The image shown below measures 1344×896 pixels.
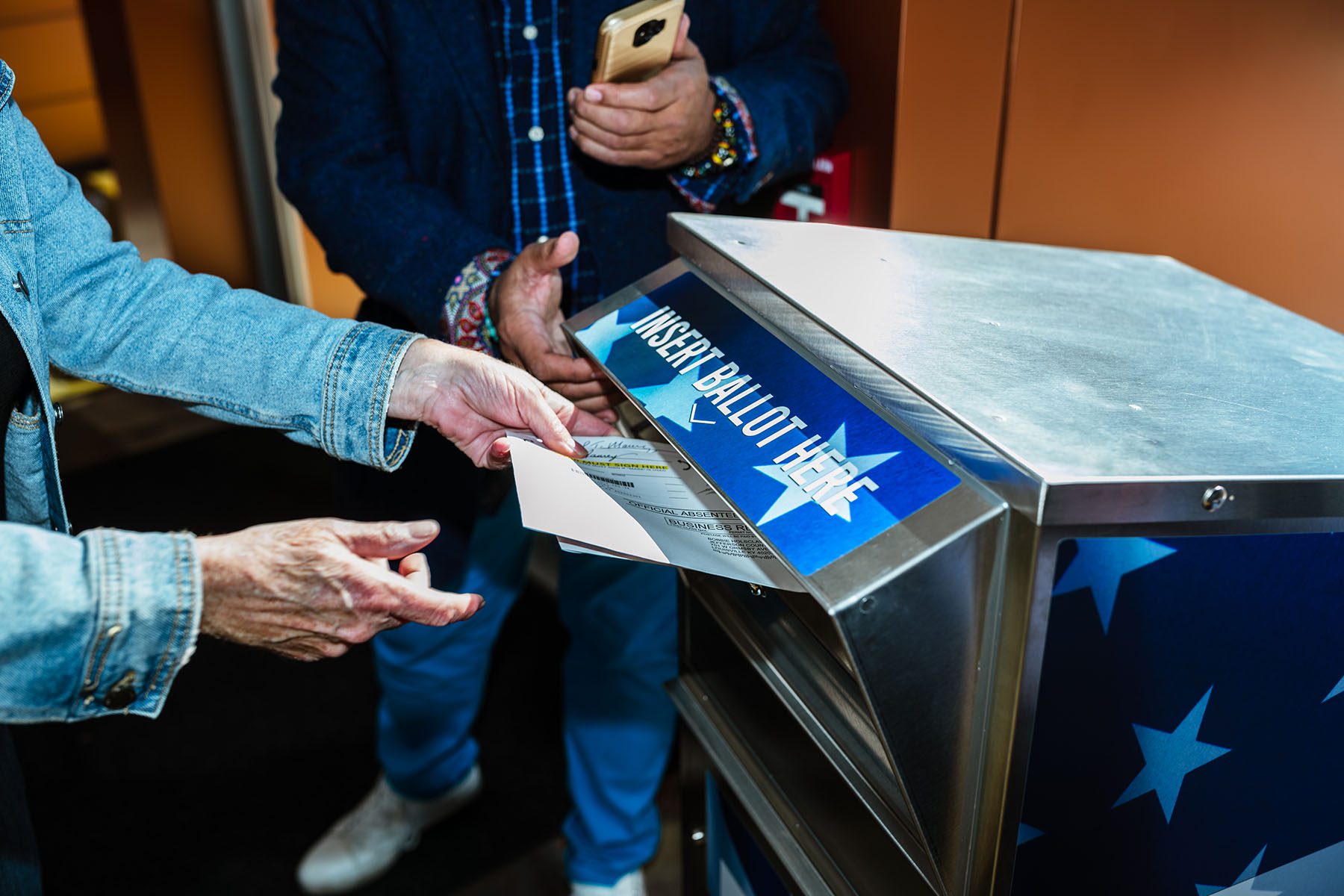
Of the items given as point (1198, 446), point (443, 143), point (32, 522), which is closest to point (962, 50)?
point (443, 143)

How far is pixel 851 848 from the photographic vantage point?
94cm

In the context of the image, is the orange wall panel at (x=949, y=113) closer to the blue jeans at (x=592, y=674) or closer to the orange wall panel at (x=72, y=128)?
the blue jeans at (x=592, y=674)

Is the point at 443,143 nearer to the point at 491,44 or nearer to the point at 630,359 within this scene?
the point at 491,44

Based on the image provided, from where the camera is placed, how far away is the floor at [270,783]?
170cm

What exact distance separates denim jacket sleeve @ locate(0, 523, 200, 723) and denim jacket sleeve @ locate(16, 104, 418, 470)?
28cm

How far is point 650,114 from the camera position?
119 cm

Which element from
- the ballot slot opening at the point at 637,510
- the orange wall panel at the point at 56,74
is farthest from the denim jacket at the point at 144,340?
the orange wall panel at the point at 56,74

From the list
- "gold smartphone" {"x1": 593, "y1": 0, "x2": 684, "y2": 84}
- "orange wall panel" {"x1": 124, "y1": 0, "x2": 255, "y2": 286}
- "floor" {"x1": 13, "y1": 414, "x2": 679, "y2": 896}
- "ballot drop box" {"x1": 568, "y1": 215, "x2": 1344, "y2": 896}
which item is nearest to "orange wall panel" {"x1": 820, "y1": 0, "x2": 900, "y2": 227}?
"gold smartphone" {"x1": 593, "y1": 0, "x2": 684, "y2": 84}

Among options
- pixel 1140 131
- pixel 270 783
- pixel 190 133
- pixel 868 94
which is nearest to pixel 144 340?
pixel 868 94

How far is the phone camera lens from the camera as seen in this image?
1.14 m

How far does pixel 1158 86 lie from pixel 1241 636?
2.31 ft

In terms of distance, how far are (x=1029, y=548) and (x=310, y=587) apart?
0.45 meters

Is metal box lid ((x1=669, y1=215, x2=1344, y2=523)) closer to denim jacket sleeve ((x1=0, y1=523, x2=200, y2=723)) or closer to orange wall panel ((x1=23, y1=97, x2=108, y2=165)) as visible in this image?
denim jacket sleeve ((x1=0, y1=523, x2=200, y2=723))

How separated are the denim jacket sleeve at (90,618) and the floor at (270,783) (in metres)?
1.12
